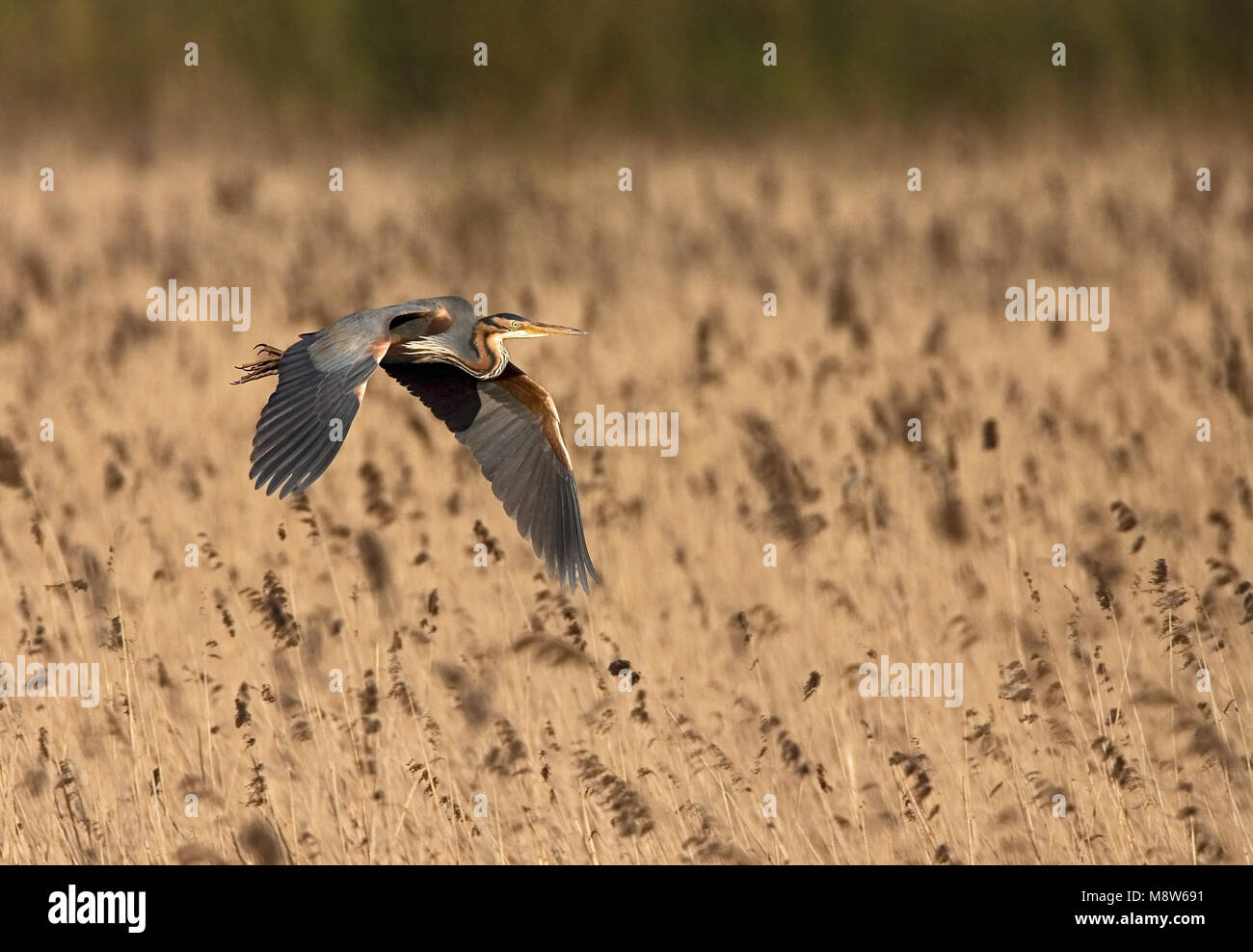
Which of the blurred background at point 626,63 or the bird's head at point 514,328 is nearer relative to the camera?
the bird's head at point 514,328

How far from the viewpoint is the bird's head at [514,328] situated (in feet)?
17.7

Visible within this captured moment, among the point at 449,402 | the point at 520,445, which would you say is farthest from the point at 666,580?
the point at 449,402

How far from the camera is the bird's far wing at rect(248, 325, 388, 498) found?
451 cm

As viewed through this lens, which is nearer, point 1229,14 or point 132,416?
point 132,416

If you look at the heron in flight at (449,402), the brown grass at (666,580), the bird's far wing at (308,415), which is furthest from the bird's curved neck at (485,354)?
the bird's far wing at (308,415)

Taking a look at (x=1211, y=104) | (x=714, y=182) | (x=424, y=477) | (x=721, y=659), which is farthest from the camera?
(x=1211, y=104)

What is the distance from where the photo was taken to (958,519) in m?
6.07

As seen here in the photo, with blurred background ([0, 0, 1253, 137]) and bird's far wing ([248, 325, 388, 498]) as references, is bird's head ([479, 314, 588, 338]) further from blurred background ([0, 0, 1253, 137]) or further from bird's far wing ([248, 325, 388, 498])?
blurred background ([0, 0, 1253, 137])

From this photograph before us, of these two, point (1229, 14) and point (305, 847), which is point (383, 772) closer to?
point (305, 847)

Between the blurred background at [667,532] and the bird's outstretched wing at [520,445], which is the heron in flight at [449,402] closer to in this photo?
the bird's outstretched wing at [520,445]

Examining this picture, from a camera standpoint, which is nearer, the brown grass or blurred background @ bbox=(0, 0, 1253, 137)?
the brown grass

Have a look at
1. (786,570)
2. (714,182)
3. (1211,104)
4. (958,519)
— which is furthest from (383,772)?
(1211,104)

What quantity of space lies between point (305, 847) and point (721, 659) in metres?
1.43

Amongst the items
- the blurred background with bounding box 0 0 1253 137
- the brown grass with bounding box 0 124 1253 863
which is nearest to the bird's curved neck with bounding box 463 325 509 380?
the brown grass with bounding box 0 124 1253 863
